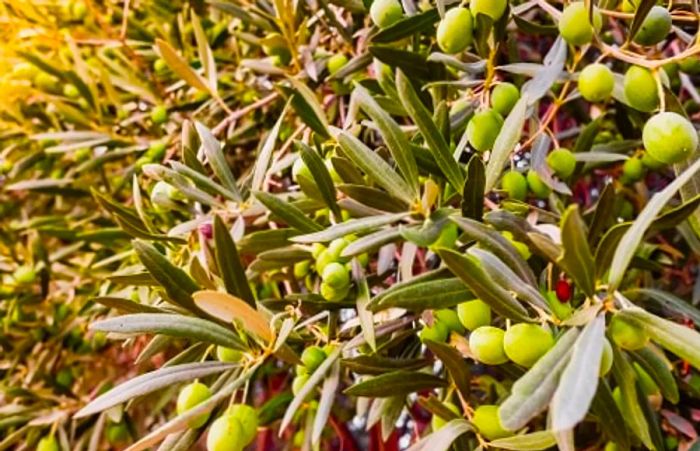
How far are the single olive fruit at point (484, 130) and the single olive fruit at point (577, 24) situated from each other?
0.09 meters

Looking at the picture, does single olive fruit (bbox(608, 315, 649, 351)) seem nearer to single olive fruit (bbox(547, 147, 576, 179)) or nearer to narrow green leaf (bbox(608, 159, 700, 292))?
narrow green leaf (bbox(608, 159, 700, 292))

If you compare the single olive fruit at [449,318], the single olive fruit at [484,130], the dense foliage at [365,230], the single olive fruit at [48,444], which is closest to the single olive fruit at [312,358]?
the dense foliage at [365,230]

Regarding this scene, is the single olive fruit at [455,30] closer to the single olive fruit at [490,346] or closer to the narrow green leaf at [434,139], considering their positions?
the narrow green leaf at [434,139]

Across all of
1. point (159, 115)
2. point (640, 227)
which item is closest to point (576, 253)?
point (640, 227)

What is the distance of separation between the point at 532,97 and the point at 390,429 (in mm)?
345

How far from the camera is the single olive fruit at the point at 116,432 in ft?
4.15

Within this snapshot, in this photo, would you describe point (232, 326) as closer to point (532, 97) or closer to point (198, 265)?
point (198, 265)

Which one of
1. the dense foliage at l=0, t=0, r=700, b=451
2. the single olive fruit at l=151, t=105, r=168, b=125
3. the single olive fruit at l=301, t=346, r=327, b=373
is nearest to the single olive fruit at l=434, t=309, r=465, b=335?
the dense foliage at l=0, t=0, r=700, b=451

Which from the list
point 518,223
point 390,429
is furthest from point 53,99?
point 518,223

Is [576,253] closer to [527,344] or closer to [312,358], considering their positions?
[527,344]

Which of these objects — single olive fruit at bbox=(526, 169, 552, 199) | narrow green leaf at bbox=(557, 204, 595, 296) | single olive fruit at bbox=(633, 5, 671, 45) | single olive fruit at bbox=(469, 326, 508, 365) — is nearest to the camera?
narrow green leaf at bbox=(557, 204, 595, 296)

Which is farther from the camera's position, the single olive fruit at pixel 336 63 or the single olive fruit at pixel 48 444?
the single olive fruit at pixel 48 444

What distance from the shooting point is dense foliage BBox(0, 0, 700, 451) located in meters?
0.60

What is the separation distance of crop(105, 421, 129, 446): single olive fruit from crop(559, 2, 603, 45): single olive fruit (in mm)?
916
